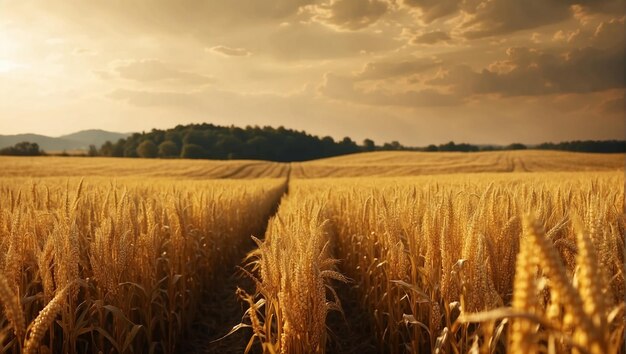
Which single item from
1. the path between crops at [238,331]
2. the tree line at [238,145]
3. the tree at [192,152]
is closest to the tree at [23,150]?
the tree line at [238,145]

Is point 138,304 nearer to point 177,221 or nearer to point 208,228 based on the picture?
point 177,221

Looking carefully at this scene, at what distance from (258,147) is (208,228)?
7333 cm

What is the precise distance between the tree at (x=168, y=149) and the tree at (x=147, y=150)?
1461mm

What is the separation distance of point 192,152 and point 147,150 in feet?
28.6

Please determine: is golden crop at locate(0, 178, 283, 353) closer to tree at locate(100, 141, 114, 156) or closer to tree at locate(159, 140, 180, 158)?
tree at locate(159, 140, 180, 158)

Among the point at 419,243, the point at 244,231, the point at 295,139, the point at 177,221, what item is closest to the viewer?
the point at 419,243

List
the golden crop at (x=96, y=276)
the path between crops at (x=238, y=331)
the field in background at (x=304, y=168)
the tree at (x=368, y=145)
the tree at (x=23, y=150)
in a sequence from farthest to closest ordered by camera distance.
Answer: the tree at (x=368, y=145)
the tree at (x=23, y=150)
the field in background at (x=304, y=168)
the path between crops at (x=238, y=331)
the golden crop at (x=96, y=276)

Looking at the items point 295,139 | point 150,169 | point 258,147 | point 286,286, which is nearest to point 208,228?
point 286,286

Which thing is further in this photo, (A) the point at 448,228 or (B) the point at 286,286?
(A) the point at 448,228

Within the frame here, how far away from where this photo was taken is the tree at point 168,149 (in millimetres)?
73062

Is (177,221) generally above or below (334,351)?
above

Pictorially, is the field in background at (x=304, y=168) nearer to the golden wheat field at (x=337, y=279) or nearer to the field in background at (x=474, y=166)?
the field in background at (x=474, y=166)

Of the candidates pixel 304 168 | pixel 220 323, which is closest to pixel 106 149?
pixel 304 168

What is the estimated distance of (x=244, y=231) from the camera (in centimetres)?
918
